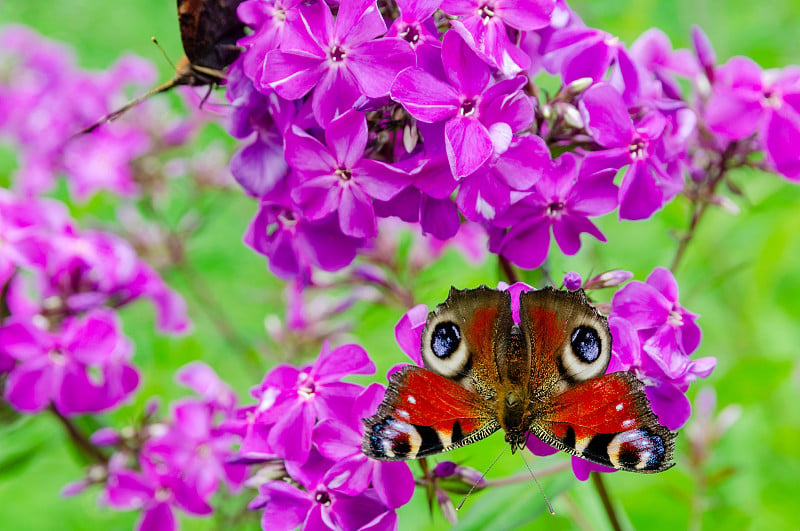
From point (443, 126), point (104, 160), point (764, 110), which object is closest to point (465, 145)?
point (443, 126)

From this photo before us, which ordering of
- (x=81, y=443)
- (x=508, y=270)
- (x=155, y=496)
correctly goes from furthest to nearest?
1. (x=81, y=443)
2. (x=155, y=496)
3. (x=508, y=270)

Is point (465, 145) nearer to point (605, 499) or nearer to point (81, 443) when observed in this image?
point (605, 499)

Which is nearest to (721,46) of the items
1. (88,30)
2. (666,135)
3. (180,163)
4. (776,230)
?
(776,230)

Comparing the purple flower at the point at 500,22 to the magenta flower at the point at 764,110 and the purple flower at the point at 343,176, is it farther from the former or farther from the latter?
the magenta flower at the point at 764,110

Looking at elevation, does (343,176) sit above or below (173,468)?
above

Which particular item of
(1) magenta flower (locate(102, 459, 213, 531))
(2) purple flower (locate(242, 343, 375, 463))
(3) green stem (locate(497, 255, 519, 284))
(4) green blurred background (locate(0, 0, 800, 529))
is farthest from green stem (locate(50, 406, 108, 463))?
(3) green stem (locate(497, 255, 519, 284))

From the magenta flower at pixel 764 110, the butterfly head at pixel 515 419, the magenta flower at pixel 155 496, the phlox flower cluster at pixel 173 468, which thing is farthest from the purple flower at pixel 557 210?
the magenta flower at pixel 155 496
